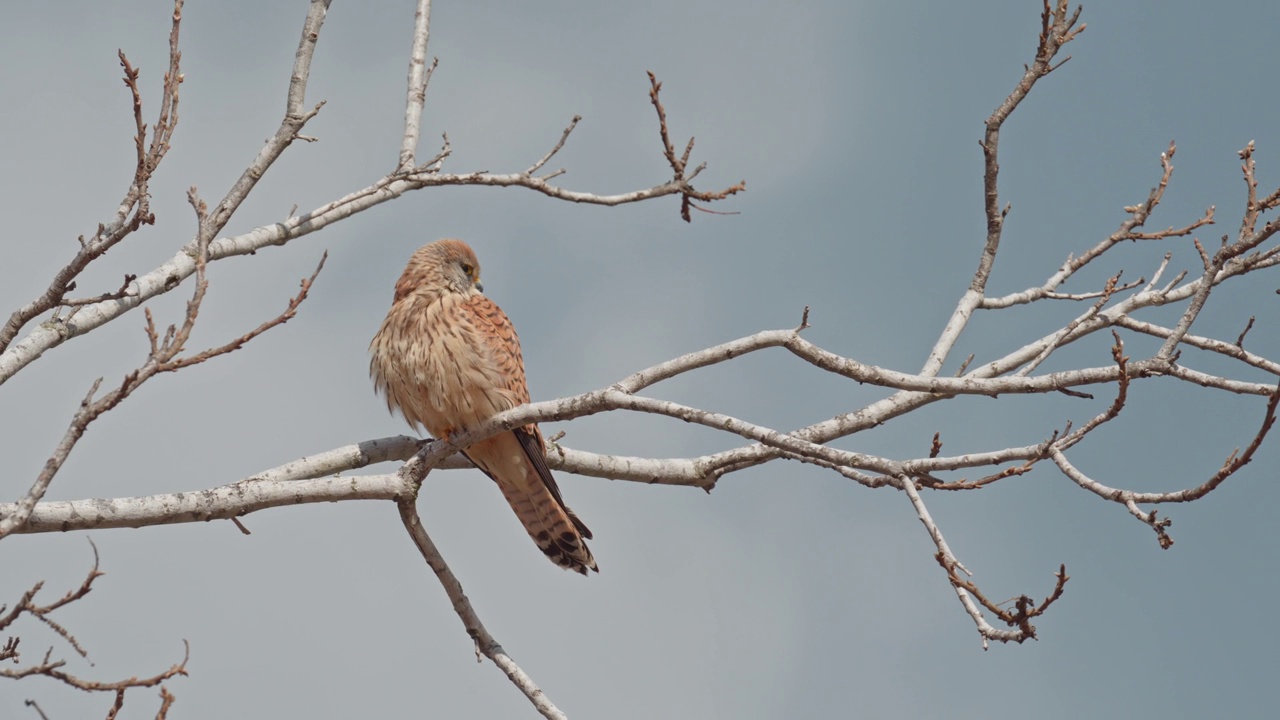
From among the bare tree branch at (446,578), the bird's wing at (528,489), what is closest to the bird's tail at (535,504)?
the bird's wing at (528,489)

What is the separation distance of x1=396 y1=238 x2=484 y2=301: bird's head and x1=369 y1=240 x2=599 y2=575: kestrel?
0.13m

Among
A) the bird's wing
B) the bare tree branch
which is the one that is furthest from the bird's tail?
the bare tree branch

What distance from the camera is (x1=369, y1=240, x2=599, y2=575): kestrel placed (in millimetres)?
4902

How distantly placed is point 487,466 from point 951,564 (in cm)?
265

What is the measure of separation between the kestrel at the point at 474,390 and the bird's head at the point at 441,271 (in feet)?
0.43

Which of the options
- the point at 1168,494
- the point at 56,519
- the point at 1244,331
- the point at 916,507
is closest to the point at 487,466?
the point at 56,519

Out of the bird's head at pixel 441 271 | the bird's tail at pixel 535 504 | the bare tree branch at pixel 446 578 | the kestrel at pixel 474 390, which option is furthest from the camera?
the bird's head at pixel 441 271

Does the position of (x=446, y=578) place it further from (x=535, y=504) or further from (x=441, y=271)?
(x=441, y=271)

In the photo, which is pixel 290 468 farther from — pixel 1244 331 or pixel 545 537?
pixel 1244 331

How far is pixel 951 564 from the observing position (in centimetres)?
292

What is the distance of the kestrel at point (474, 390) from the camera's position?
4902 mm

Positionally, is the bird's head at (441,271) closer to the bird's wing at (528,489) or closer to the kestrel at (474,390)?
the kestrel at (474,390)

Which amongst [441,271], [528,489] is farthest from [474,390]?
[441,271]

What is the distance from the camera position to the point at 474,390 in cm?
492
